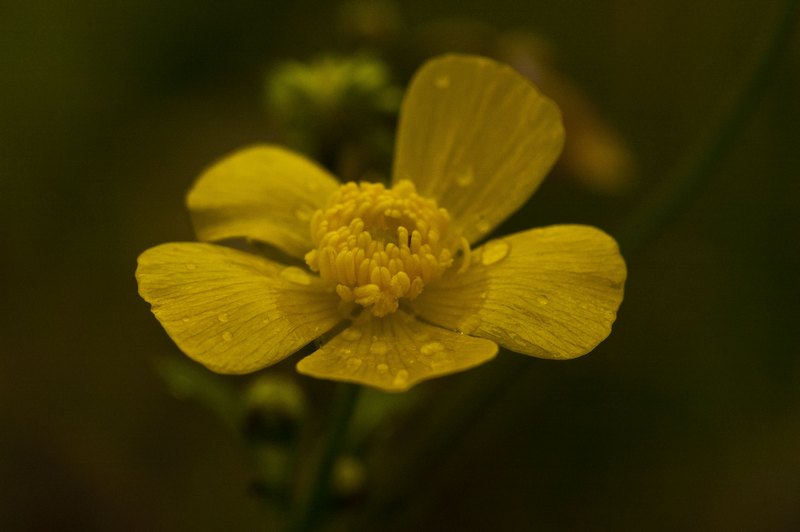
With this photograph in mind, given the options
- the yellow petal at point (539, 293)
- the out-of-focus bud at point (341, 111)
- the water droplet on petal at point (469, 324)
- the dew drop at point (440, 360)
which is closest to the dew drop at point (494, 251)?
the yellow petal at point (539, 293)

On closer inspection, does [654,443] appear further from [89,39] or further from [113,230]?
[89,39]

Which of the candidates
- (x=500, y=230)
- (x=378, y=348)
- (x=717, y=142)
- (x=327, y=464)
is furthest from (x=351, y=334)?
(x=500, y=230)

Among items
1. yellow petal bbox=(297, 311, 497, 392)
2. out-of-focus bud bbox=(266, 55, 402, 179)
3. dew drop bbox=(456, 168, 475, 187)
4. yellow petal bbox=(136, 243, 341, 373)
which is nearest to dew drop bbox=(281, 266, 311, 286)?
yellow petal bbox=(136, 243, 341, 373)

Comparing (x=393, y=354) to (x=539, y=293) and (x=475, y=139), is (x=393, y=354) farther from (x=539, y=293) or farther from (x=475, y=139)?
(x=475, y=139)

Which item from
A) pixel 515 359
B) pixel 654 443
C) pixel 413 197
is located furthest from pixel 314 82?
pixel 654 443

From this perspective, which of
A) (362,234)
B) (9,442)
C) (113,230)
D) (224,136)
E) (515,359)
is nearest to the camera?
(362,234)

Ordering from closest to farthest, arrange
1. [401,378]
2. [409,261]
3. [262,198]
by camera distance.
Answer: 1. [401,378]
2. [409,261]
3. [262,198]

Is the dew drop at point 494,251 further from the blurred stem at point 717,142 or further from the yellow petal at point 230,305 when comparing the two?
the blurred stem at point 717,142
